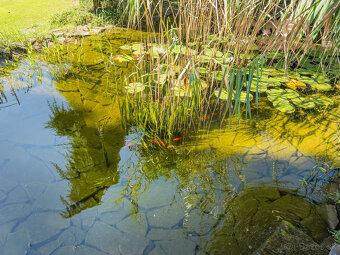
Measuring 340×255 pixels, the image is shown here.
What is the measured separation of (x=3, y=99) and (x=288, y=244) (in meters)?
2.80

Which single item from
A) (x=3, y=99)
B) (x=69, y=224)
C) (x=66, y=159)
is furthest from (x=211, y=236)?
(x=3, y=99)

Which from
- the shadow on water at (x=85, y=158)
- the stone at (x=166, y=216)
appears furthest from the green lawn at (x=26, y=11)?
the stone at (x=166, y=216)

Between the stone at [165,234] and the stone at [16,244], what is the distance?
2.22 feet

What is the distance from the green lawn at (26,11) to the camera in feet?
12.9

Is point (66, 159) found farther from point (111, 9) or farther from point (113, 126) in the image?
point (111, 9)

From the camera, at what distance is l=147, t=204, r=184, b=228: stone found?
1.40m

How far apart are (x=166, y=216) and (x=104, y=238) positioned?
38cm

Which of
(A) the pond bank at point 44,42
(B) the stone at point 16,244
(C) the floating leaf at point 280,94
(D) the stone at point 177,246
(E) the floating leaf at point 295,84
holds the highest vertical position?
(A) the pond bank at point 44,42

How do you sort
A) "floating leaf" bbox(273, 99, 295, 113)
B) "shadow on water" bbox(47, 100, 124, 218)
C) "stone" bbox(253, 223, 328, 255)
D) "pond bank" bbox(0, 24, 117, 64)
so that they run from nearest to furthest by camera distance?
1. "stone" bbox(253, 223, 328, 255)
2. "shadow on water" bbox(47, 100, 124, 218)
3. "floating leaf" bbox(273, 99, 295, 113)
4. "pond bank" bbox(0, 24, 117, 64)

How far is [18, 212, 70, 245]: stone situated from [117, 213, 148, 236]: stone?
332mm

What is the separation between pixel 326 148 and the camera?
1.89 m

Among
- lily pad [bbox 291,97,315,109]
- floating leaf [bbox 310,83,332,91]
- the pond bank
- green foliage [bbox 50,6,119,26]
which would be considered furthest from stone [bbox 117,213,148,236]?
green foliage [bbox 50,6,119,26]

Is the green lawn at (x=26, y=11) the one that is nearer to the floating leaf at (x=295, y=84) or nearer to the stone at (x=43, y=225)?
the stone at (x=43, y=225)

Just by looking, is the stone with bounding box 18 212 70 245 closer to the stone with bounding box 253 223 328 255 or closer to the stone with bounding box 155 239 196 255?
the stone with bounding box 155 239 196 255
